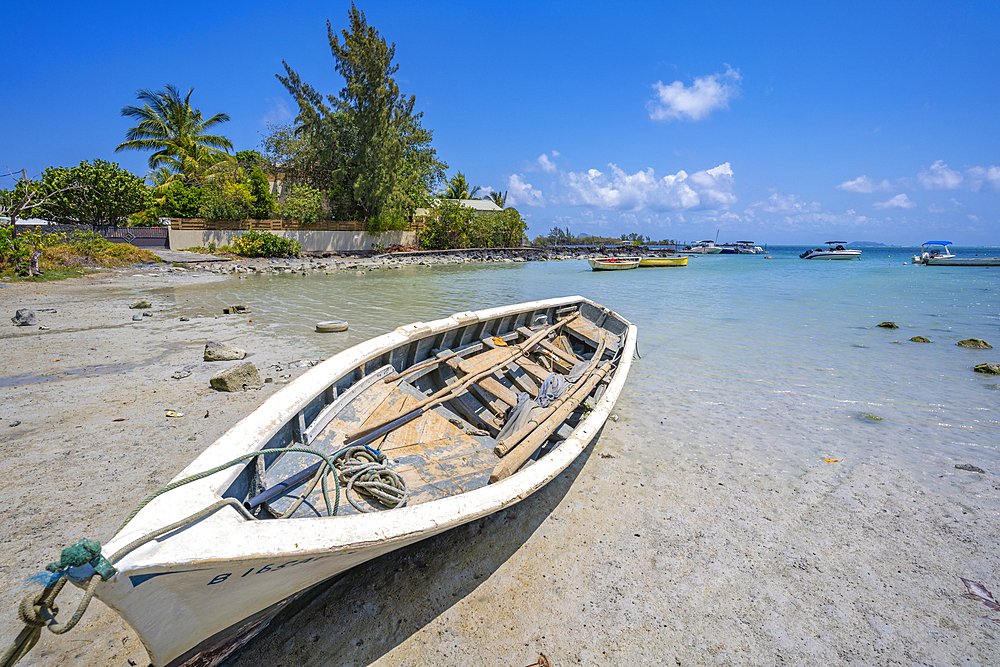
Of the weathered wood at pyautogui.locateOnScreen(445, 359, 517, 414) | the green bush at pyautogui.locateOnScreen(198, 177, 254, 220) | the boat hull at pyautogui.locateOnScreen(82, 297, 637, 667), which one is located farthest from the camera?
the green bush at pyautogui.locateOnScreen(198, 177, 254, 220)

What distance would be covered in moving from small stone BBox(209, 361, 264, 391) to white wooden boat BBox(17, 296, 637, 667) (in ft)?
7.77

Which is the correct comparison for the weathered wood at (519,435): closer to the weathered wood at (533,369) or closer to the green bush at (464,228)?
the weathered wood at (533,369)

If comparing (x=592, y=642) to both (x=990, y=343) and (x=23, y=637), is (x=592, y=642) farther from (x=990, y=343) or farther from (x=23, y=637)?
(x=990, y=343)

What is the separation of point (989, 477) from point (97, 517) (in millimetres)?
7473

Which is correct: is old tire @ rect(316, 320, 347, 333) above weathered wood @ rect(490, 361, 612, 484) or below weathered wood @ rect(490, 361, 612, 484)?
Result: below

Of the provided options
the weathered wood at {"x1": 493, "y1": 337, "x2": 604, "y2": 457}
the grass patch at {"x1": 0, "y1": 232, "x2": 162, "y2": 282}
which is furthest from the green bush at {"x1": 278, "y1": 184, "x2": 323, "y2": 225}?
the weathered wood at {"x1": 493, "y1": 337, "x2": 604, "y2": 457}

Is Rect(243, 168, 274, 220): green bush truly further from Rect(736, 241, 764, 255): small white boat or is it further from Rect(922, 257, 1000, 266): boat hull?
Rect(736, 241, 764, 255): small white boat

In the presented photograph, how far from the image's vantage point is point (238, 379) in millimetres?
5816

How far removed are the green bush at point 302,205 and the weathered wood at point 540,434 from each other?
3103 cm

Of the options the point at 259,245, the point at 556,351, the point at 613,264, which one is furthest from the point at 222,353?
the point at 613,264

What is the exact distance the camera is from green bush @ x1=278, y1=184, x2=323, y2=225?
3138 centimetres

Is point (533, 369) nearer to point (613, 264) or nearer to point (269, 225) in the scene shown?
point (269, 225)

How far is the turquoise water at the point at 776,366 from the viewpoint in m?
5.03

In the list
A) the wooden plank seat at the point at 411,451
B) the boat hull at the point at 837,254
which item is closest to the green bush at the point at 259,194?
the wooden plank seat at the point at 411,451
